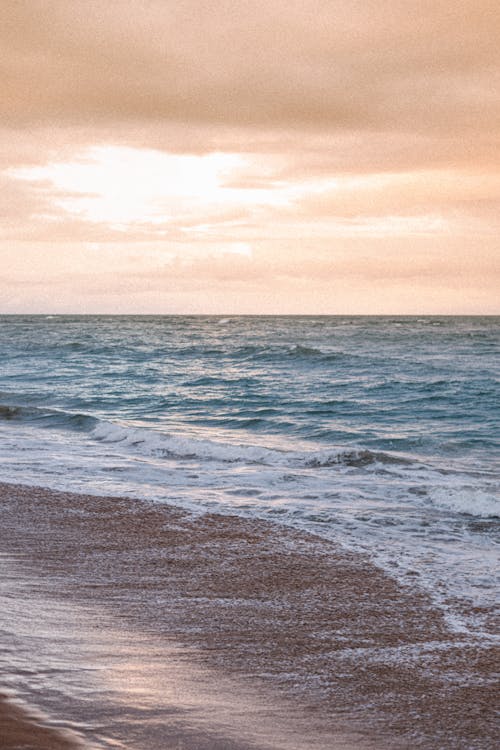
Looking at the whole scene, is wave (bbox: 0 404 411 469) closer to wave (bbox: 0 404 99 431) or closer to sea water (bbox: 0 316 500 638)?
sea water (bbox: 0 316 500 638)

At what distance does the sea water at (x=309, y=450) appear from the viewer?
779 centimetres

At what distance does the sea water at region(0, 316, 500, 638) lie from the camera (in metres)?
7.79

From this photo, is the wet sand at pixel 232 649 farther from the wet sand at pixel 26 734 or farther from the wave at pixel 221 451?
the wave at pixel 221 451

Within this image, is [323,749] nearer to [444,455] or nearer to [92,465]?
[92,465]

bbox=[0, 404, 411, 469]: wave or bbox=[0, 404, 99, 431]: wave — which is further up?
bbox=[0, 404, 99, 431]: wave

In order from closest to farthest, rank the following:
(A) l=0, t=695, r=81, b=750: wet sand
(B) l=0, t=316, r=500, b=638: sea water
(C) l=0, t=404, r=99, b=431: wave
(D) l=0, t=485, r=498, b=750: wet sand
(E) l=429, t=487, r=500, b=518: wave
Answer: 1. (A) l=0, t=695, r=81, b=750: wet sand
2. (D) l=0, t=485, r=498, b=750: wet sand
3. (B) l=0, t=316, r=500, b=638: sea water
4. (E) l=429, t=487, r=500, b=518: wave
5. (C) l=0, t=404, r=99, b=431: wave

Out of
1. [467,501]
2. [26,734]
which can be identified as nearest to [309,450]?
[467,501]

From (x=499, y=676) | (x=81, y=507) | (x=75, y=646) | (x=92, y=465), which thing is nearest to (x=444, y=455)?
(x=92, y=465)

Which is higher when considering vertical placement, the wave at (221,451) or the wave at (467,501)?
the wave at (221,451)

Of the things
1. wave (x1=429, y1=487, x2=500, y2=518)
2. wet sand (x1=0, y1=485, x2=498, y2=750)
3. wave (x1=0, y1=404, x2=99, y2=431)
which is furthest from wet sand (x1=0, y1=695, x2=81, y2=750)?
wave (x1=0, y1=404, x2=99, y2=431)

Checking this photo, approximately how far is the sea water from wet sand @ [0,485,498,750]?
72 centimetres

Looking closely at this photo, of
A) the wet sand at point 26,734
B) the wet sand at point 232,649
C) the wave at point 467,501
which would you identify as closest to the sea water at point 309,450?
the wave at point 467,501

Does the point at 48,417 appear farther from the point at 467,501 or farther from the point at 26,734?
the point at 26,734

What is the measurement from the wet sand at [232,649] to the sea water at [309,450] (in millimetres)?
720
